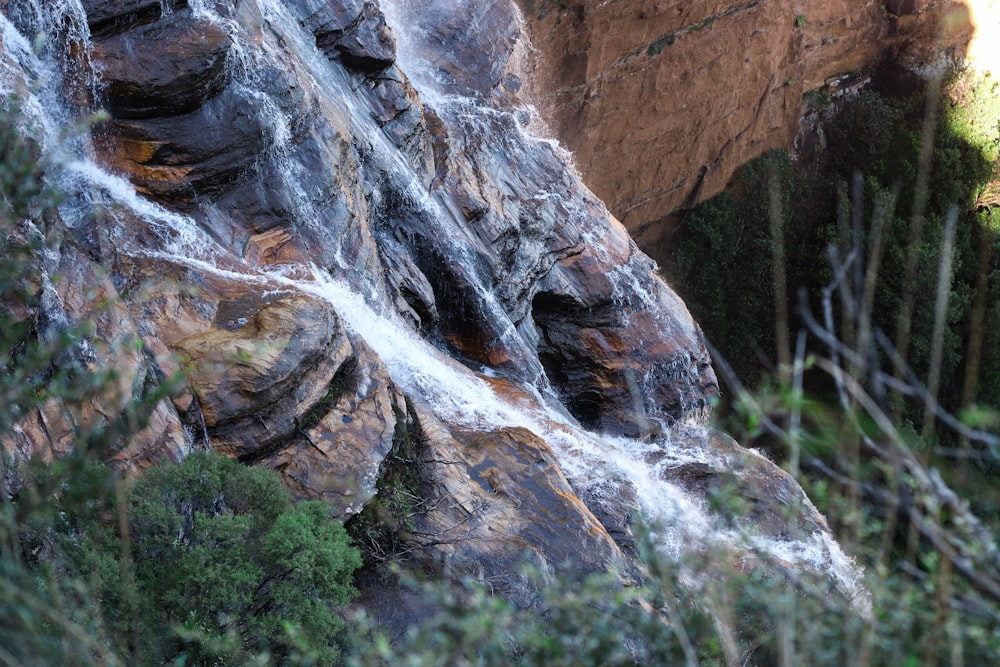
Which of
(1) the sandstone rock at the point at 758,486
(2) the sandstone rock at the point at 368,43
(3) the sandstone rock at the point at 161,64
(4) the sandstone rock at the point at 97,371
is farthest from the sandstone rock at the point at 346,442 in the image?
(2) the sandstone rock at the point at 368,43

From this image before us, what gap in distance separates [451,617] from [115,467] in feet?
13.6

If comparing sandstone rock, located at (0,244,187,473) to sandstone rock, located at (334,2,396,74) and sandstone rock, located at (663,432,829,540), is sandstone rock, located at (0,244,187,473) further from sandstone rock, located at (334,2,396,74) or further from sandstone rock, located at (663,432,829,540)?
sandstone rock, located at (663,432,829,540)

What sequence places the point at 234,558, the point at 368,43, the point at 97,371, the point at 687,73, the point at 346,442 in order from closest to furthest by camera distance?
1. the point at 97,371
2. the point at 234,558
3. the point at 346,442
4. the point at 368,43
5. the point at 687,73

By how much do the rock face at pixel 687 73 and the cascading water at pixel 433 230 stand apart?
372 centimetres

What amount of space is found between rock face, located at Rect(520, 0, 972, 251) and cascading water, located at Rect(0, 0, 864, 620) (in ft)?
12.2

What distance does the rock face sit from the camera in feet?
Result: 62.3

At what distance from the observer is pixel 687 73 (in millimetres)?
21031

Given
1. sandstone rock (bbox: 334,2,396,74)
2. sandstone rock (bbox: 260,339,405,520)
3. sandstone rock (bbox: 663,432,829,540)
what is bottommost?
sandstone rock (bbox: 663,432,829,540)

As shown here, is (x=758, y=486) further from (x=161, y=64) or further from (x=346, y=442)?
(x=161, y=64)

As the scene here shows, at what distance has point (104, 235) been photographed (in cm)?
A: 831

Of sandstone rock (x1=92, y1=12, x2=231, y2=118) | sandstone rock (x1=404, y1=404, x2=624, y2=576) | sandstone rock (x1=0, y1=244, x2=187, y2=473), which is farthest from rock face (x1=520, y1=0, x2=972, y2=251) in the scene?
sandstone rock (x1=0, y1=244, x2=187, y2=473)

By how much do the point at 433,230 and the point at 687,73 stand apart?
36.3 feet

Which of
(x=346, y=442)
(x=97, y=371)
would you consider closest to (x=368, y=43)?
→ (x=346, y=442)

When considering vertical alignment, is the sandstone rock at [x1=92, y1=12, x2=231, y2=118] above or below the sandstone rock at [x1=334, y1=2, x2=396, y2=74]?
below
